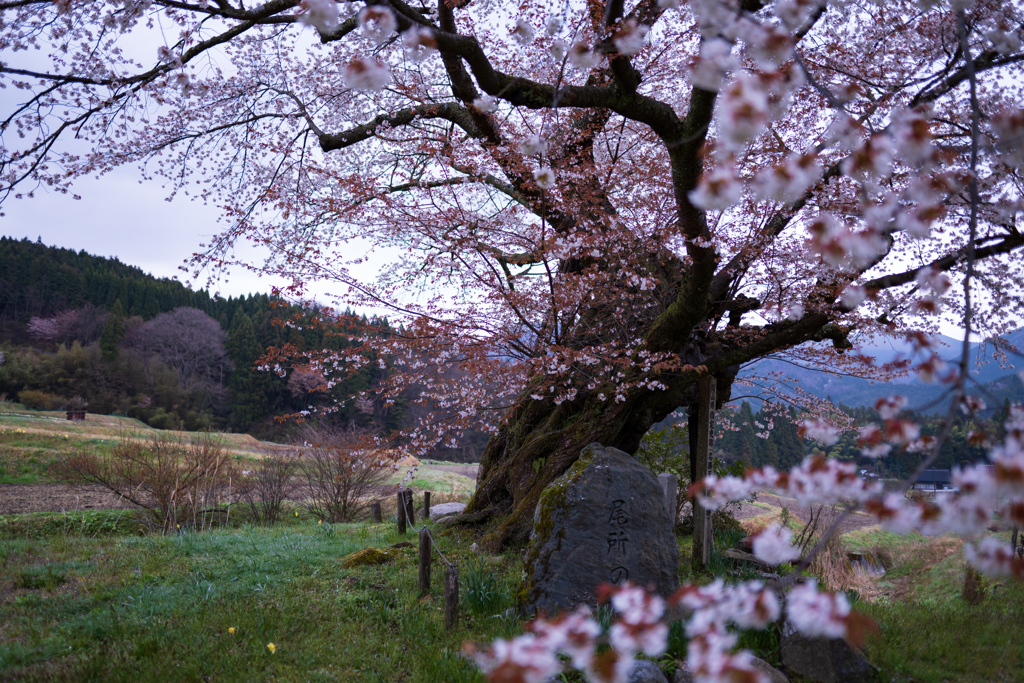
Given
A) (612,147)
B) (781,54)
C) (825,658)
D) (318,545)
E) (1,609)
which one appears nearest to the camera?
(781,54)

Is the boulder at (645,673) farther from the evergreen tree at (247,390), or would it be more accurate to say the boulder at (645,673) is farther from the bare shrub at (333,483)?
the evergreen tree at (247,390)

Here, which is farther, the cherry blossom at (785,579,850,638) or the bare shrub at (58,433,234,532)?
the bare shrub at (58,433,234,532)

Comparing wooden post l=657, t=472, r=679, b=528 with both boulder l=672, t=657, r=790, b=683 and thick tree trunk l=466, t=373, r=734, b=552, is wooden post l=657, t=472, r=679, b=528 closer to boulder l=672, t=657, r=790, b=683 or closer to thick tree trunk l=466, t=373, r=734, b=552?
thick tree trunk l=466, t=373, r=734, b=552

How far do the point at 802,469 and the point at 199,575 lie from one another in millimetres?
6167

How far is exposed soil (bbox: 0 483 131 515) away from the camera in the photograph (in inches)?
482

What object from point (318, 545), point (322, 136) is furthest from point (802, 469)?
point (322, 136)

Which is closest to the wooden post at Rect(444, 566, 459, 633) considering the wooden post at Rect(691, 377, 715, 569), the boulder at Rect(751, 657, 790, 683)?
the boulder at Rect(751, 657, 790, 683)

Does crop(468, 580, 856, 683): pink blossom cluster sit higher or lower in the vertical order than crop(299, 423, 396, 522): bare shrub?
higher

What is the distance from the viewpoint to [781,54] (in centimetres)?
192

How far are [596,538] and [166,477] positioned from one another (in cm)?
935

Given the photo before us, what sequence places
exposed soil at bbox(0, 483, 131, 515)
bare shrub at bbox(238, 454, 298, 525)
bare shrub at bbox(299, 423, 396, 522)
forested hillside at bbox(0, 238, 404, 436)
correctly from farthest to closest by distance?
1. forested hillside at bbox(0, 238, 404, 436)
2. bare shrub at bbox(299, 423, 396, 522)
3. bare shrub at bbox(238, 454, 298, 525)
4. exposed soil at bbox(0, 483, 131, 515)

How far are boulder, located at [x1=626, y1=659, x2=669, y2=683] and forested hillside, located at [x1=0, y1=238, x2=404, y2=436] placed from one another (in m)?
29.9

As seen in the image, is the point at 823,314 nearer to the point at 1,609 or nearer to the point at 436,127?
the point at 436,127

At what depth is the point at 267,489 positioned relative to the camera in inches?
513
